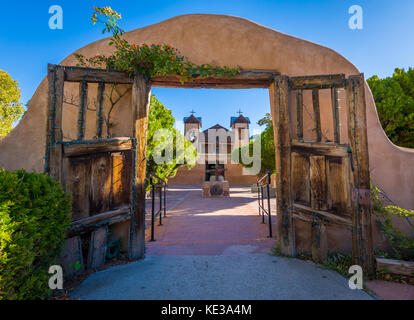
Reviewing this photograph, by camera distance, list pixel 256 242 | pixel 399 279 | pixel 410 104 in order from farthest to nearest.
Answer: pixel 410 104 → pixel 256 242 → pixel 399 279

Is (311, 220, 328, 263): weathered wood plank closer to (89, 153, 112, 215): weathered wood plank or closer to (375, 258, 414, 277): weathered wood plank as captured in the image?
(375, 258, 414, 277): weathered wood plank

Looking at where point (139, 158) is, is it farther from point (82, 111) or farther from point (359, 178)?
point (359, 178)

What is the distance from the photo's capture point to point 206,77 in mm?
3375

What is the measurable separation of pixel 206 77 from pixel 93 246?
296 centimetres

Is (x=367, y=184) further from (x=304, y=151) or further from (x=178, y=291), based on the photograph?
(x=178, y=291)

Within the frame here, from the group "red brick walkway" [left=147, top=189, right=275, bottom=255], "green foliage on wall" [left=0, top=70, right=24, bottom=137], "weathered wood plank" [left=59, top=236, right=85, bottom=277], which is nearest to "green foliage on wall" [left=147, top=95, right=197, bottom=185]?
"red brick walkway" [left=147, top=189, right=275, bottom=255]

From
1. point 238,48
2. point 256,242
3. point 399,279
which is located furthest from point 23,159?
point 399,279

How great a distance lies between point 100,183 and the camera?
2797mm

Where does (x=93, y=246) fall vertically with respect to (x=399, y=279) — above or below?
above

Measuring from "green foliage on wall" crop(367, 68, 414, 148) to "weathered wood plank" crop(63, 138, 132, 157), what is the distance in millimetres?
6423

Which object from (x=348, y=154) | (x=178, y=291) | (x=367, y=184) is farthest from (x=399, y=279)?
(x=178, y=291)
